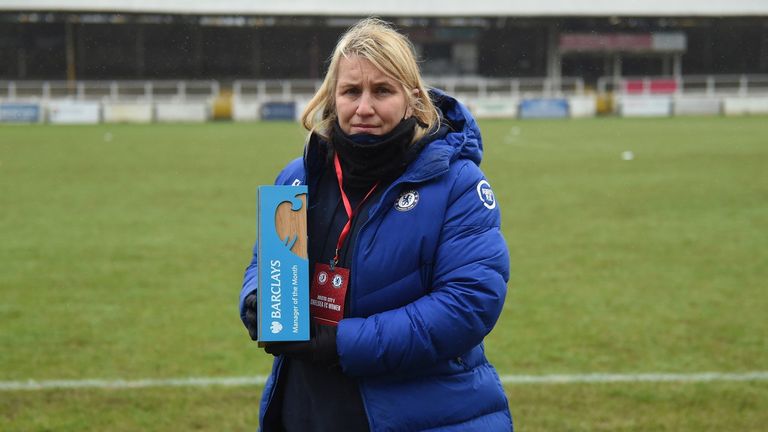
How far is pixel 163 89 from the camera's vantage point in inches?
1999

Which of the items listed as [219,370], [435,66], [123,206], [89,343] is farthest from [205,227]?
[435,66]

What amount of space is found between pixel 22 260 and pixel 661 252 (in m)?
6.22

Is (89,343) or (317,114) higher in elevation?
(317,114)

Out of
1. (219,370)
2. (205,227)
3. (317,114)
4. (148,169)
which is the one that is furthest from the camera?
(148,169)

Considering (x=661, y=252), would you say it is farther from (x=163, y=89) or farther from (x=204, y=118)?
(x=163, y=89)

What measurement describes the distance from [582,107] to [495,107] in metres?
4.06

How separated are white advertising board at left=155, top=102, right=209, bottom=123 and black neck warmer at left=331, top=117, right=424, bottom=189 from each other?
1612 inches

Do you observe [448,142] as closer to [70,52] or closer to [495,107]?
[495,107]

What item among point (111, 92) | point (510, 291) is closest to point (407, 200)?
point (510, 291)

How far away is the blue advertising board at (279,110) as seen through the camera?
4250 cm

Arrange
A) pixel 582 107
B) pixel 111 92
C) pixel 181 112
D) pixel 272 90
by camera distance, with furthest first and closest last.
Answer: pixel 272 90 → pixel 111 92 → pixel 582 107 → pixel 181 112

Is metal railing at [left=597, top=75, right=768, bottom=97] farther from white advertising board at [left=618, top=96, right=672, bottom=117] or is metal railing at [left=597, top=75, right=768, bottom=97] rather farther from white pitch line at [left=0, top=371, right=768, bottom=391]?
white pitch line at [left=0, top=371, right=768, bottom=391]

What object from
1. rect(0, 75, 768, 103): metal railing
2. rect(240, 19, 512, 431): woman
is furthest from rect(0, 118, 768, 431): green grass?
rect(0, 75, 768, 103): metal railing

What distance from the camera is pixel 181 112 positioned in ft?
141
